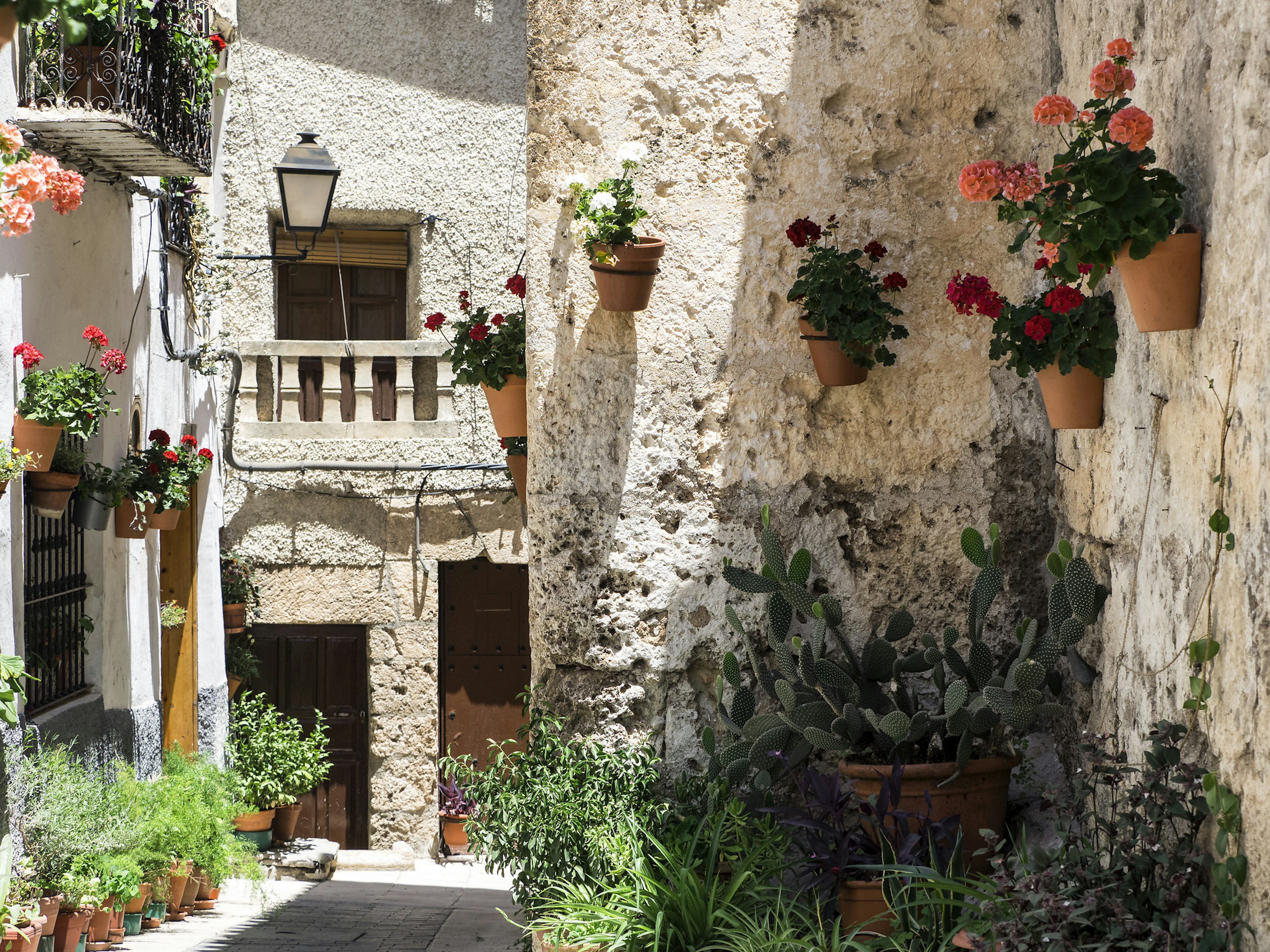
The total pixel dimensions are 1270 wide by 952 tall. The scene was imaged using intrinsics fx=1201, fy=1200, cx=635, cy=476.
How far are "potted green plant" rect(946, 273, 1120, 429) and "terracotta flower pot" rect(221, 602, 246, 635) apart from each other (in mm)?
7030

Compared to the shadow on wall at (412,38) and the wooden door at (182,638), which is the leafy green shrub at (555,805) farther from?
the shadow on wall at (412,38)

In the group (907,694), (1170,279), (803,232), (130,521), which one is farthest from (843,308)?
(130,521)

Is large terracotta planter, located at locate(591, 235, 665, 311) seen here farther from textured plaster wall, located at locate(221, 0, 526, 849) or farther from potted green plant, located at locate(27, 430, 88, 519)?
textured plaster wall, located at locate(221, 0, 526, 849)

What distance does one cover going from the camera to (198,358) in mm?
8453

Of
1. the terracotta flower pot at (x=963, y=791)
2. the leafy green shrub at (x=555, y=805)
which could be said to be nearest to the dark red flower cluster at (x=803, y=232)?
the terracotta flower pot at (x=963, y=791)

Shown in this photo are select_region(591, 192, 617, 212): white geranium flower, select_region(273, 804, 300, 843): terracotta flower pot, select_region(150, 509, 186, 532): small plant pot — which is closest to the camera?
select_region(591, 192, 617, 212): white geranium flower

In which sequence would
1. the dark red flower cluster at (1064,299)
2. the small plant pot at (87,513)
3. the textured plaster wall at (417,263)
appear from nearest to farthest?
the dark red flower cluster at (1064,299) → the small plant pot at (87,513) → the textured plaster wall at (417,263)

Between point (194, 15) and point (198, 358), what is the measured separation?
8.49 feet

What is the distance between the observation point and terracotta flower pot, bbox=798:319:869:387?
4238 millimetres

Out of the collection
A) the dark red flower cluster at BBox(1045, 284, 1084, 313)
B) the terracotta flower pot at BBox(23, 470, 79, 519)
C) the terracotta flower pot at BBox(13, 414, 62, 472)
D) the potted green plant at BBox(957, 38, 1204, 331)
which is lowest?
the terracotta flower pot at BBox(23, 470, 79, 519)

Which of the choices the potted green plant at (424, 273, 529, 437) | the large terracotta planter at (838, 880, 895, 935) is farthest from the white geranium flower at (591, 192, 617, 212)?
the large terracotta planter at (838, 880, 895, 935)

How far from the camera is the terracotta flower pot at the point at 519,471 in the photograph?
5277 mm

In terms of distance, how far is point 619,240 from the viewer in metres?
4.29

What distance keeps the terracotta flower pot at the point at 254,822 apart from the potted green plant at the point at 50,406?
12.9ft
